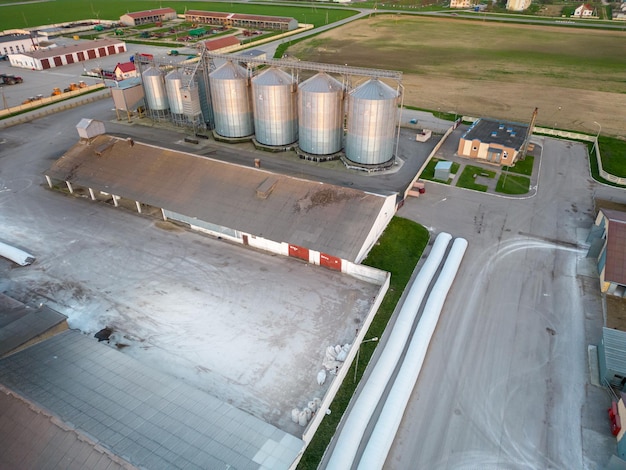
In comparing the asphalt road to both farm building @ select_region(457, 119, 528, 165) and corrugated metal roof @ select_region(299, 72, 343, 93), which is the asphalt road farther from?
corrugated metal roof @ select_region(299, 72, 343, 93)

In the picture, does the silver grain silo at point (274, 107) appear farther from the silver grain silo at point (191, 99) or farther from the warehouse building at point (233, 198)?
the warehouse building at point (233, 198)

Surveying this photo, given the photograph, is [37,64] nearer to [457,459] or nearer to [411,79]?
[411,79]

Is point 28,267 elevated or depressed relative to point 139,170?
depressed

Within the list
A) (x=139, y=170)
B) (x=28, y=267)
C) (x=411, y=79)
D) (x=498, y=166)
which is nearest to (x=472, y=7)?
(x=411, y=79)

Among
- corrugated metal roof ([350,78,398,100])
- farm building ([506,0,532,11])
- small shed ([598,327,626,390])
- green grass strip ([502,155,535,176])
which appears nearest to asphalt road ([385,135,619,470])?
small shed ([598,327,626,390])

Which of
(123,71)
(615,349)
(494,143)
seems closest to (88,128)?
(123,71)

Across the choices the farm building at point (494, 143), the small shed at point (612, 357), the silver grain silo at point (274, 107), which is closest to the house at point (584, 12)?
the farm building at point (494, 143)
